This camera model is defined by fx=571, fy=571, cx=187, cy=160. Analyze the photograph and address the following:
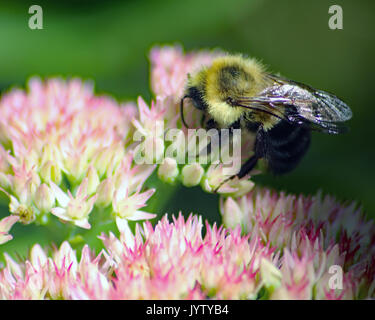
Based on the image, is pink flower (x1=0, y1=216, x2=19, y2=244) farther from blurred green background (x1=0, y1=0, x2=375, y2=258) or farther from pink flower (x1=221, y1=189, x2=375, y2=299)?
blurred green background (x1=0, y1=0, x2=375, y2=258)

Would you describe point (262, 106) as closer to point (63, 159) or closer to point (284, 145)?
point (284, 145)

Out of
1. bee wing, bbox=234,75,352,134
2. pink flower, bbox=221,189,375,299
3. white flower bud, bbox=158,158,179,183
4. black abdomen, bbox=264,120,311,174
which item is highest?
bee wing, bbox=234,75,352,134

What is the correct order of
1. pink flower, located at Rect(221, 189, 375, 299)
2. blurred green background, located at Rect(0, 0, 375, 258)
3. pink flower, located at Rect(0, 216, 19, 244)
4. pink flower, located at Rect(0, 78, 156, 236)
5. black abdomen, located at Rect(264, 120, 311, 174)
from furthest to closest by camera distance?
blurred green background, located at Rect(0, 0, 375, 258) → black abdomen, located at Rect(264, 120, 311, 174) → pink flower, located at Rect(0, 78, 156, 236) → pink flower, located at Rect(0, 216, 19, 244) → pink flower, located at Rect(221, 189, 375, 299)

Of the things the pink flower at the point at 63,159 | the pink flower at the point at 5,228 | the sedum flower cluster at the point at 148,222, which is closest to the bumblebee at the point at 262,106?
the sedum flower cluster at the point at 148,222

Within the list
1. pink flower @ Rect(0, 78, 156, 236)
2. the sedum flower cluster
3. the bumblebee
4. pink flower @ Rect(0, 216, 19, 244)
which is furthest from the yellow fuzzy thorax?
pink flower @ Rect(0, 216, 19, 244)

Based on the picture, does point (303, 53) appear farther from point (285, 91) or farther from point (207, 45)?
point (285, 91)
